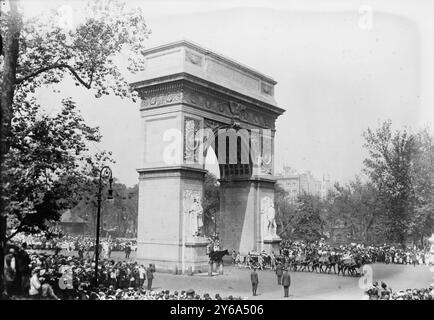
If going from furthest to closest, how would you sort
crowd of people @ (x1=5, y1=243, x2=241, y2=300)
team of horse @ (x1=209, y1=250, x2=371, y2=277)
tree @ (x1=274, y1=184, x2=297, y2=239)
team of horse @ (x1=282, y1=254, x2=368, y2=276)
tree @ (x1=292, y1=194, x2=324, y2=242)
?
tree @ (x1=274, y1=184, x2=297, y2=239) < tree @ (x1=292, y1=194, x2=324, y2=242) < team of horse @ (x1=209, y1=250, x2=371, y2=277) < team of horse @ (x1=282, y1=254, x2=368, y2=276) < crowd of people @ (x1=5, y1=243, x2=241, y2=300)

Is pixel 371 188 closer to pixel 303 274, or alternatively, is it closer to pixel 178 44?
pixel 303 274

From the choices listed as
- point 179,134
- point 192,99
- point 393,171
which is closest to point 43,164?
point 179,134

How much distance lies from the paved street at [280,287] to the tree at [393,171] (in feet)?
20.5

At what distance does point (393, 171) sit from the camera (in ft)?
101

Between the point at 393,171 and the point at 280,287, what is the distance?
15057mm

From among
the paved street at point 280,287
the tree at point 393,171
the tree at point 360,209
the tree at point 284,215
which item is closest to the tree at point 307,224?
the tree at point 284,215

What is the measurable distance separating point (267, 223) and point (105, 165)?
50.0 feet

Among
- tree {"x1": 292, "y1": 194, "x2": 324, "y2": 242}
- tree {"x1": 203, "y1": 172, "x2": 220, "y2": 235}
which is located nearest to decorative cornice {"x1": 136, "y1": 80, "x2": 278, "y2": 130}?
tree {"x1": 292, "y1": 194, "x2": 324, "y2": 242}

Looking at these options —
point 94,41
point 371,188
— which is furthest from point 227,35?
point 371,188

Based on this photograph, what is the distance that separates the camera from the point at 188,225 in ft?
77.6

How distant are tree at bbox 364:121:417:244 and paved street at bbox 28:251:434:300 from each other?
6.25 m

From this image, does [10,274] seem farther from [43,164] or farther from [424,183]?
[424,183]

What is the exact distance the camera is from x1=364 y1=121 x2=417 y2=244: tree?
97.5ft

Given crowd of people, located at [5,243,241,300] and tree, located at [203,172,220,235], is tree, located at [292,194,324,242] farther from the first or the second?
crowd of people, located at [5,243,241,300]
